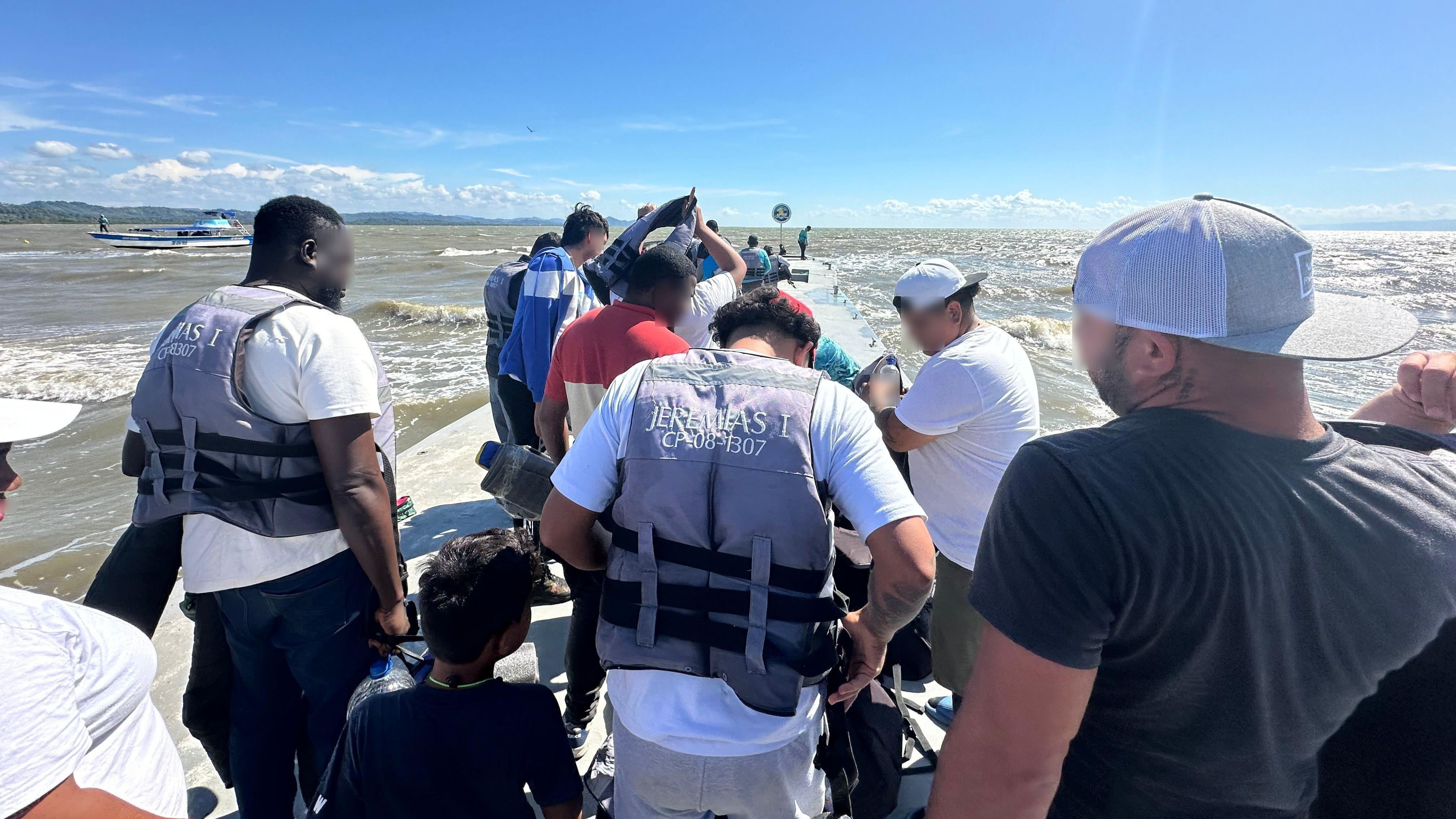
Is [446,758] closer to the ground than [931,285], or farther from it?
closer to the ground

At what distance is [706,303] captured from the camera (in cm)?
369

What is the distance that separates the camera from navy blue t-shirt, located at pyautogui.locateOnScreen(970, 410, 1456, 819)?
88 centimetres

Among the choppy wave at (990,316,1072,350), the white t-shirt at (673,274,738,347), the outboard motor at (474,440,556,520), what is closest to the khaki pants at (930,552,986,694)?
the outboard motor at (474,440,556,520)

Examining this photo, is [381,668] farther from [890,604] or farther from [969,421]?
[969,421]

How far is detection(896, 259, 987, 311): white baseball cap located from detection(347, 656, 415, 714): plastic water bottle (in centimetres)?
227

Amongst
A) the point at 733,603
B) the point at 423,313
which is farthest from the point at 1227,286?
the point at 423,313

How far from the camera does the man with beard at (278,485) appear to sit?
6.07 ft

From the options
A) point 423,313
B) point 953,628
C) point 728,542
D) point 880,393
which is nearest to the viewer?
point 728,542

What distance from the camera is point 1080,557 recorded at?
0.91 meters

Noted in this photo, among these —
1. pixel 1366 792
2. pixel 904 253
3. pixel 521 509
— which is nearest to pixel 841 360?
pixel 521 509

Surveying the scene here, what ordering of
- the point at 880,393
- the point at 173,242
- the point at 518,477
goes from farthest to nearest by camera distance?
the point at 173,242
the point at 880,393
the point at 518,477

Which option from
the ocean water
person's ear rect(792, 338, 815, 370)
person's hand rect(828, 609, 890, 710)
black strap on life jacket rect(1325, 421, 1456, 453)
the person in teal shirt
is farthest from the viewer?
the ocean water

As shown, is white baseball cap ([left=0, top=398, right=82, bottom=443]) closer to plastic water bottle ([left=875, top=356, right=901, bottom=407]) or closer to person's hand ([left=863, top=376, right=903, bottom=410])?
person's hand ([left=863, top=376, right=903, bottom=410])

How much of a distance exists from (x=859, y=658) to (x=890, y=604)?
0.78ft
